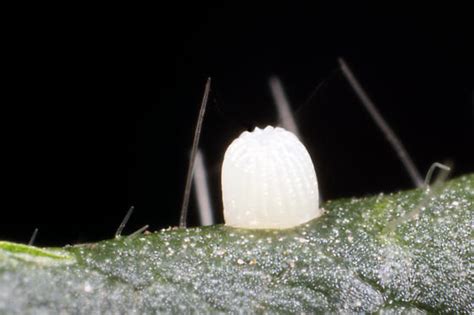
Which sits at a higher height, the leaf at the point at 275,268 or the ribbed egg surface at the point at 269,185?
the ribbed egg surface at the point at 269,185

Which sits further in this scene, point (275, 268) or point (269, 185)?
point (269, 185)

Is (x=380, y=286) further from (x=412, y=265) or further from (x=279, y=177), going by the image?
(x=279, y=177)

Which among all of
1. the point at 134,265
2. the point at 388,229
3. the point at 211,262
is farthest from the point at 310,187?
the point at 134,265

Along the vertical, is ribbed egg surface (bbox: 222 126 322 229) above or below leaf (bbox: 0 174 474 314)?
above

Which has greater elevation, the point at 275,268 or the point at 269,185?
the point at 269,185

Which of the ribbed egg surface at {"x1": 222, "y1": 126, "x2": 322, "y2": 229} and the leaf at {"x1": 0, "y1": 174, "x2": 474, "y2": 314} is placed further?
the ribbed egg surface at {"x1": 222, "y1": 126, "x2": 322, "y2": 229}
